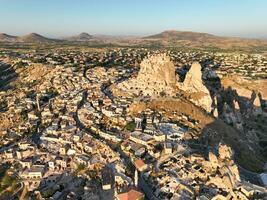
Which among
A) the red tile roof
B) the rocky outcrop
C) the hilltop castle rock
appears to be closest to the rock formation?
the hilltop castle rock

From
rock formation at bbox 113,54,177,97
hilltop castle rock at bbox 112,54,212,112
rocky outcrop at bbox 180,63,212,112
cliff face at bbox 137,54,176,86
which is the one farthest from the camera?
Result: cliff face at bbox 137,54,176,86

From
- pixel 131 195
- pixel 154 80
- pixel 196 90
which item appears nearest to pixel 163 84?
pixel 154 80

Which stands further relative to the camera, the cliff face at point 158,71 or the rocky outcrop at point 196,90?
the cliff face at point 158,71

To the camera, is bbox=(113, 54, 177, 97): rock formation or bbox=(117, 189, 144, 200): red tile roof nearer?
bbox=(117, 189, 144, 200): red tile roof

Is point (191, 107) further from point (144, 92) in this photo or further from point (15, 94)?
point (15, 94)

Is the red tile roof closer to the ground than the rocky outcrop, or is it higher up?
closer to the ground

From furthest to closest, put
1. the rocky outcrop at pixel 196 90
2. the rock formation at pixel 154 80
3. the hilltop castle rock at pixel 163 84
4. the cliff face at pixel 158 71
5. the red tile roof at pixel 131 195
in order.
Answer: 1. the cliff face at pixel 158 71
2. the rock formation at pixel 154 80
3. the hilltop castle rock at pixel 163 84
4. the rocky outcrop at pixel 196 90
5. the red tile roof at pixel 131 195

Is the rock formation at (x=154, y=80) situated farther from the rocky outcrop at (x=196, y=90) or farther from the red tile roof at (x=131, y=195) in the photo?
the red tile roof at (x=131, y=195)

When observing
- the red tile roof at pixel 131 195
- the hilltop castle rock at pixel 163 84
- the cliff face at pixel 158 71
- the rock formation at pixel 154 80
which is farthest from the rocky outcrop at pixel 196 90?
the red tile roof at pixel 131 195

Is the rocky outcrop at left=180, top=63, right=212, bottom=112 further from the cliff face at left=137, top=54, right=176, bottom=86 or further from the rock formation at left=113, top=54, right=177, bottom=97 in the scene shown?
the cliff face at left=137, top=54, right=176, bottom=86
